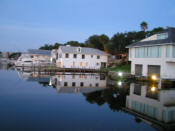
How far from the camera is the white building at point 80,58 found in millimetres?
48250

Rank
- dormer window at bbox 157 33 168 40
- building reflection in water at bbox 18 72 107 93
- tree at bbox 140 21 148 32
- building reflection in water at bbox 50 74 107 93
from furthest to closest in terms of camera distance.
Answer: tree at bbox 140 21 148 32
dormer window at bbox 157 33 168 40
building reflection in water at bbox 18 72 107 93
building reflection in water at bbox 50 74 107 93

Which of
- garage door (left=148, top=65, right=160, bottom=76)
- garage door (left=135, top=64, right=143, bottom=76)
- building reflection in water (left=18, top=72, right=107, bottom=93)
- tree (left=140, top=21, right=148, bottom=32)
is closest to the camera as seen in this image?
building reflection in water (left=18, top=72, right=107, bottom=93)

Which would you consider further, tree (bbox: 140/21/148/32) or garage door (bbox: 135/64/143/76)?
tree (bbox: 140/21/148/32)

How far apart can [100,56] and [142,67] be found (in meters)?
23.5

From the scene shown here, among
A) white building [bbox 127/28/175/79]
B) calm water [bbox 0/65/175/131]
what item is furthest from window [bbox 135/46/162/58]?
calm water [bbox 0/65/175/131]

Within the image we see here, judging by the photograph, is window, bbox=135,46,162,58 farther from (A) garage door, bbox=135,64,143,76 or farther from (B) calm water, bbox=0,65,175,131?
(B) calm water, bbox=0,65,175,131

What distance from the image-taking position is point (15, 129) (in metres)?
8.53

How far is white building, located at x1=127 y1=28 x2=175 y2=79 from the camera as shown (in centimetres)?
2508

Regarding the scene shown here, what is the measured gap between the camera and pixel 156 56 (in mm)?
26859

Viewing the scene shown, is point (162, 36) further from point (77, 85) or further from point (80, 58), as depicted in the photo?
point (80, 58)

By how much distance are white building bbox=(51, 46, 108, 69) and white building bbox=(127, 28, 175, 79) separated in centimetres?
1989

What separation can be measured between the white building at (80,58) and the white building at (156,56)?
19.9 meters

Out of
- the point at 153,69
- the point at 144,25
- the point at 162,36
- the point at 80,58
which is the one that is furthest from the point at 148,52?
the point at 144,25

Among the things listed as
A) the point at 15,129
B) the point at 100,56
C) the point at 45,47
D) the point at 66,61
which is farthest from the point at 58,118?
the point at 45,47
